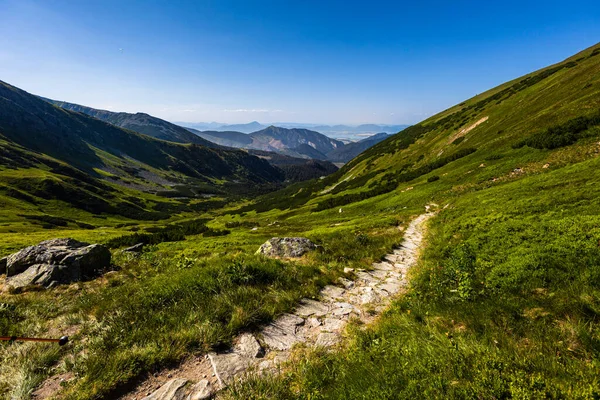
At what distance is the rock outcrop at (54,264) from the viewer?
12.6 meters

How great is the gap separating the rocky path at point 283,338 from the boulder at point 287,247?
4163 mm

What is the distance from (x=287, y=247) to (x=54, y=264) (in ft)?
39.9

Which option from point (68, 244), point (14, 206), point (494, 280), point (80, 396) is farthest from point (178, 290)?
point (14, 206)

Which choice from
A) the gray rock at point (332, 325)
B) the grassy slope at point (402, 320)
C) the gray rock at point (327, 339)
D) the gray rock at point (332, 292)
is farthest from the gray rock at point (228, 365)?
the gray rock at point (332, 292)

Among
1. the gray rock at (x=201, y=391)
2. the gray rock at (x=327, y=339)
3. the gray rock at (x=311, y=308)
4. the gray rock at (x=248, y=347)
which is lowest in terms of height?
the gray rock at (x=311, y=308)

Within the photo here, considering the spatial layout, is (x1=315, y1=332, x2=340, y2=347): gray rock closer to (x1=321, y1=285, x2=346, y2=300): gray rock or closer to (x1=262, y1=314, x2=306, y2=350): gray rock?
(x1=262, y1=314, x2=306, y2=350): gray rock

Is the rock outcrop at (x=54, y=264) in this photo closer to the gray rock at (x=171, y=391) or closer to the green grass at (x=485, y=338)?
the gray rock at (x=171, y=391)

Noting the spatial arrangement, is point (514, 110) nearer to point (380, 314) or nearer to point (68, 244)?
point (380, 314)

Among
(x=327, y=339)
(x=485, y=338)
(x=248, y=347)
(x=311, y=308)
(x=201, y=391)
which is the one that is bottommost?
(x=311, y=308)

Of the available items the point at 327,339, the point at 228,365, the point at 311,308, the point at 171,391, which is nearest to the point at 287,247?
the point at 311,308

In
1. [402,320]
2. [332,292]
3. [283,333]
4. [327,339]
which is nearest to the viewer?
[402,320]

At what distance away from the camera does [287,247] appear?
16.3 metres

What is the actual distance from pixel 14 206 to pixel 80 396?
7475 inches

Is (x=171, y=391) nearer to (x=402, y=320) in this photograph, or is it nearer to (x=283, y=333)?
(x=283, y=333)
